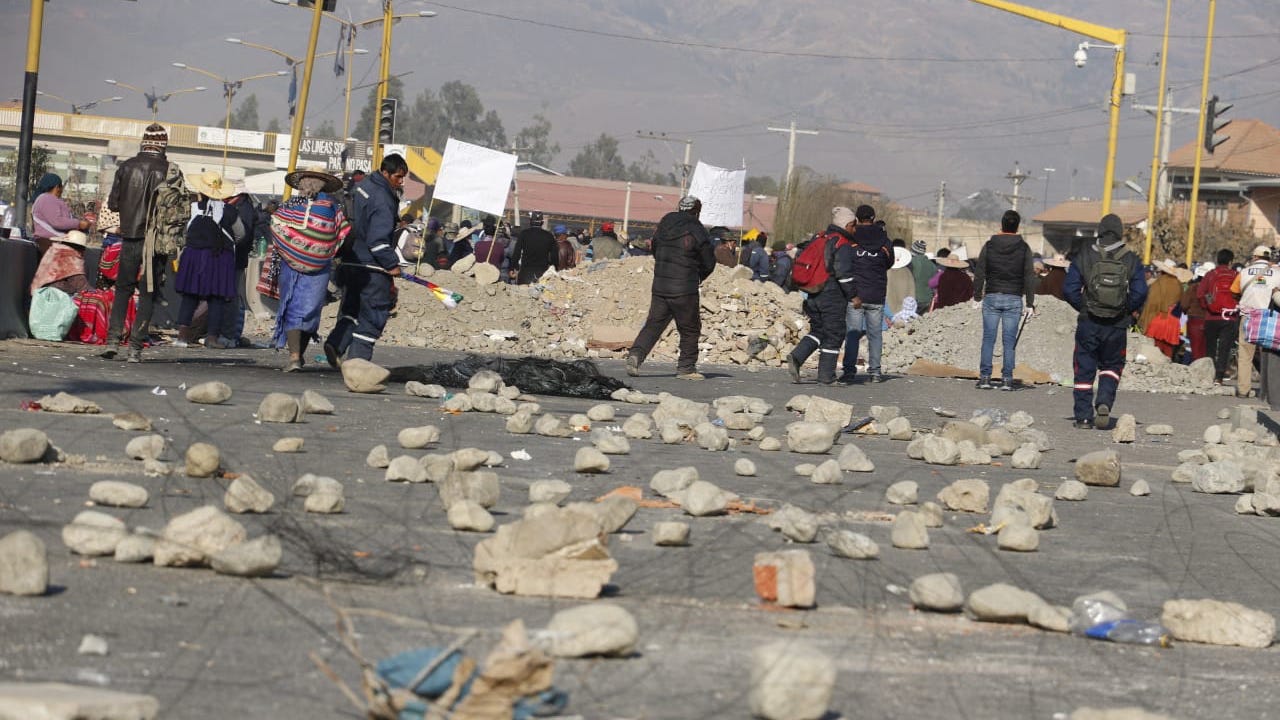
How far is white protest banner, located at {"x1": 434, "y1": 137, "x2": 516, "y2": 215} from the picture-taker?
2545 cm

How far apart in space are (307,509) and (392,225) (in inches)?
262

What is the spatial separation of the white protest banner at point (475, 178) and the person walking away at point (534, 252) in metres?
1.65

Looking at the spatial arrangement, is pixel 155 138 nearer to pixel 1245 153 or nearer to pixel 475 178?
pixel 475 178

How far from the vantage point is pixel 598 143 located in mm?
197000

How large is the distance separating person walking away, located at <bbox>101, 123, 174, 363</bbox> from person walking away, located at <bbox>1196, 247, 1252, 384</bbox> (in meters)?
14.0

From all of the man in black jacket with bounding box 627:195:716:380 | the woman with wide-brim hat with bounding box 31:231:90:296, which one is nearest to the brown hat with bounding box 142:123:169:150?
the woman with wide-brim hat with bounding box 31:231:90:296

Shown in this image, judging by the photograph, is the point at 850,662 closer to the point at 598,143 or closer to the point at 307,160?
the point at 307,160

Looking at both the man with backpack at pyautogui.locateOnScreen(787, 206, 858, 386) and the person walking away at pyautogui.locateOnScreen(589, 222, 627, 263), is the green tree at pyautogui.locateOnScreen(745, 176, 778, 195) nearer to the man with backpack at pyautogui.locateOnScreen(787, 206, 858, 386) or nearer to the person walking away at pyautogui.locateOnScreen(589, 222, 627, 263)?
the person walking away at pyautogui.locateOnScreen(589, 222, 627, 263)

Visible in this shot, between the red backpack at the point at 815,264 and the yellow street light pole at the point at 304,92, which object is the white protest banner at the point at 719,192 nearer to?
the yellow street light pole at the point at 304,92

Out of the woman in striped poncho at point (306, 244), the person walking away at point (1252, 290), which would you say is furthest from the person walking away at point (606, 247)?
the woman in striped poncho at point (306, 244)

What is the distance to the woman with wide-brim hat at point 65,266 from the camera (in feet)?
52.7

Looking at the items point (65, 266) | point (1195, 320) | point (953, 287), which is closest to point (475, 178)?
point (953, 287)

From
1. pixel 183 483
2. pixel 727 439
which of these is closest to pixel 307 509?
pixel 183 483

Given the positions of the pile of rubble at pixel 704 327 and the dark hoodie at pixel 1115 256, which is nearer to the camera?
the dark hoodie at pixel 1115 256
